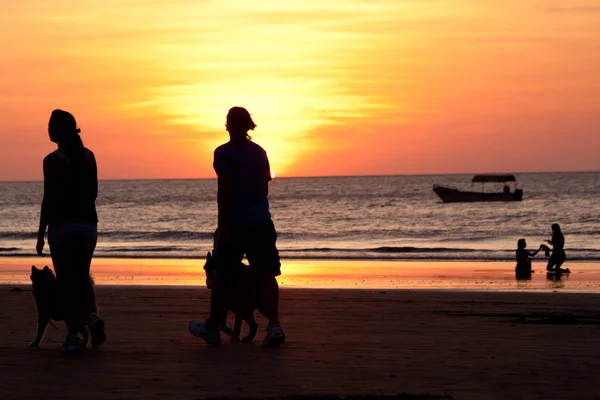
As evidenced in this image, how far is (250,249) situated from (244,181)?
0.56 meters

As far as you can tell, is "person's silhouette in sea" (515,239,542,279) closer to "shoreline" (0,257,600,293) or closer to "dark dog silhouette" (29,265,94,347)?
"shoreline" (0,257,600,293)

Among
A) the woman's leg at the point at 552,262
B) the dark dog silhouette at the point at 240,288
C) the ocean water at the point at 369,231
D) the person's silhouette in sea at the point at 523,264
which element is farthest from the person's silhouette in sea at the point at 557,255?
the dark dog silhouette at the point at 240,288

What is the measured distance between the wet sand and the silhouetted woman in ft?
0.93

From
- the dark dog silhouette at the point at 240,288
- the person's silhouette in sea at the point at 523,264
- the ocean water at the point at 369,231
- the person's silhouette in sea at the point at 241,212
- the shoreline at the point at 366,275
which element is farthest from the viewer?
the ocean water at the point at 369,231

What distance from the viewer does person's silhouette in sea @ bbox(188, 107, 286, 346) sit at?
7906 mm

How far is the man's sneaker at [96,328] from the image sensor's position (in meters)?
7.63

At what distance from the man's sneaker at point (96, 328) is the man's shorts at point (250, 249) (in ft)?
3.50

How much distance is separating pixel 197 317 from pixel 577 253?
25.5m

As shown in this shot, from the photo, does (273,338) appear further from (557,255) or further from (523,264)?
(557,255)

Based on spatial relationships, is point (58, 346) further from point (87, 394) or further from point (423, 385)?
point (423, 385)

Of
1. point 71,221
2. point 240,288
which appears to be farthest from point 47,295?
point 240,288

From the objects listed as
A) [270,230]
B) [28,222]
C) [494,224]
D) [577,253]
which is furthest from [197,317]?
[28,222]

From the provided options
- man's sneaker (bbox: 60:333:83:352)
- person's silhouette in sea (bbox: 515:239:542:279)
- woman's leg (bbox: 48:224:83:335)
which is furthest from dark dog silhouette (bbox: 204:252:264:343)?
person's silhouette in sea (bbox: 515:239:542:279)

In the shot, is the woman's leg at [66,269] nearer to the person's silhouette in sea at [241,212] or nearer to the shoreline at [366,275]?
the person's silhouette in sea at [241,212]
